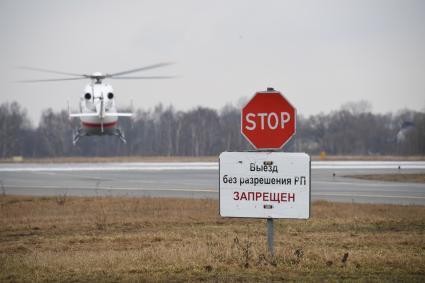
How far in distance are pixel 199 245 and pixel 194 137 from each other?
9778 cm

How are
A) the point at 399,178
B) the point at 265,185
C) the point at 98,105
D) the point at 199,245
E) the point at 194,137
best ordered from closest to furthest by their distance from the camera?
the point at 265,185
the point at 199,245
the point at 399,178
the point at 98,105
the point at 194,137

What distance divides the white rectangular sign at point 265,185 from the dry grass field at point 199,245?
721 millimetres

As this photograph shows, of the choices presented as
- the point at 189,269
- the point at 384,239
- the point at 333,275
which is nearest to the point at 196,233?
the point at 384,239

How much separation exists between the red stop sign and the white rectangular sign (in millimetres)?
185

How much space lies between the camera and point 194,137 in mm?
108188

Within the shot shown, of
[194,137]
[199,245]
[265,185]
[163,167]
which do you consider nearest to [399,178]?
A: [163,167]

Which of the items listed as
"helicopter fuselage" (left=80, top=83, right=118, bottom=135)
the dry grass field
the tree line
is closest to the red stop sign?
the dry grass field

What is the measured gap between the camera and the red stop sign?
26.7 feet

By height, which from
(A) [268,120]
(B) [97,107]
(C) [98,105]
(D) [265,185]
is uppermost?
(C) [98,105]

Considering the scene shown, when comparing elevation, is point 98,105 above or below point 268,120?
above

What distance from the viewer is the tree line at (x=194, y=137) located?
10669 cm

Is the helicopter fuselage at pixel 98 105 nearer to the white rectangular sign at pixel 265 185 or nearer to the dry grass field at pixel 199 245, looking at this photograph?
the dry grass field at pixel 199 245

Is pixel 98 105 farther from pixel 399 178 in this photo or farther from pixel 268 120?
pixel 268 120

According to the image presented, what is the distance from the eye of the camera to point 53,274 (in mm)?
7980
